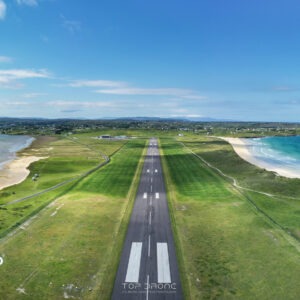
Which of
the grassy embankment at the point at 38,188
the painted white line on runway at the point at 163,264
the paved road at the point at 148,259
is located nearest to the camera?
the paved road at the point at 148,259

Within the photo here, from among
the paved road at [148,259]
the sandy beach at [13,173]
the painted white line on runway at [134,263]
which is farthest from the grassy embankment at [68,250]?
the sandy beach at [13,173]

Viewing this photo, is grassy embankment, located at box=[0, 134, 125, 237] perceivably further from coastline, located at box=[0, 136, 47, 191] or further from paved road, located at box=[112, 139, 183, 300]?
paved road, located at box=[112, 139, 183, 300]

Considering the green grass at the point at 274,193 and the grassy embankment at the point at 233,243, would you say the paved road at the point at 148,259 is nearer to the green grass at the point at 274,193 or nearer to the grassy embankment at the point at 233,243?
the grassy embankment at the point at 233,243

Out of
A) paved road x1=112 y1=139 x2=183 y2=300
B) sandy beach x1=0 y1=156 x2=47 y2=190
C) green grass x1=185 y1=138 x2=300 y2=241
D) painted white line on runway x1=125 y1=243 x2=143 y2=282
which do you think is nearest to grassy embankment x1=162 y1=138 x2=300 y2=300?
green grass x1=185 y1=138 x2=300 y2=241

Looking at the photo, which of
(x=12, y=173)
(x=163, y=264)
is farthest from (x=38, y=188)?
(x=163, y=264)

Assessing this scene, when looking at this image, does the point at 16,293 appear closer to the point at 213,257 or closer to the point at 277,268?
the point at 213,257

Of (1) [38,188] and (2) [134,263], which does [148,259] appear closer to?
(2) [134,263]

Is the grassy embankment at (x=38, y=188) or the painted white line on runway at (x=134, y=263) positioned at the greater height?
the painted white line on runway at (x=134, y=263)
